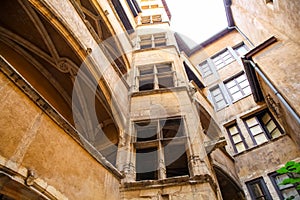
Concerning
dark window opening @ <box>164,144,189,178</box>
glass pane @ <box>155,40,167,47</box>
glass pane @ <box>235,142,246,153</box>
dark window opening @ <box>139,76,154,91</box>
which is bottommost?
dark window opening @ <box>164,144,189,178</box>

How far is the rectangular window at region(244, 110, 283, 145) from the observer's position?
798 centimetres

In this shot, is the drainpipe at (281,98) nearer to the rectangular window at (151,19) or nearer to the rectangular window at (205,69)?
the rectangular window at (205,69)

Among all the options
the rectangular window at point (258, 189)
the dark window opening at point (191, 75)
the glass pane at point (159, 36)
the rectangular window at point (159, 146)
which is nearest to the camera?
the rectangular window at point (159, 146)

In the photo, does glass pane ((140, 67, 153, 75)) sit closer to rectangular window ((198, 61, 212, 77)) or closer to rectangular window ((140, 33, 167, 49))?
rectangular window ((140, 33, 167, 49))

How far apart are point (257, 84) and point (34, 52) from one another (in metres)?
7.37

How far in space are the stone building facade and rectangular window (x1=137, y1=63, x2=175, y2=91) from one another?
2.0 inches

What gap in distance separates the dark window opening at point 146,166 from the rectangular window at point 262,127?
13.8 ft

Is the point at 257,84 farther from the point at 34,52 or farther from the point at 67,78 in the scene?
the point at 34,52

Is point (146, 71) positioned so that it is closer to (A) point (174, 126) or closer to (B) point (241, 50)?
(A) point (174, 126)

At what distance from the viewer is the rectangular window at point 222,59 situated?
12406 mm

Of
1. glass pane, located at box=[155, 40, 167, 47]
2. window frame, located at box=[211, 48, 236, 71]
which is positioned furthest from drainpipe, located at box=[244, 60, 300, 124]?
window frame, located at box=[211, 48, 236, 71]

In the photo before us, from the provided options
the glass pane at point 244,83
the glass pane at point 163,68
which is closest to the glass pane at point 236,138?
the glass pane at point 244,83

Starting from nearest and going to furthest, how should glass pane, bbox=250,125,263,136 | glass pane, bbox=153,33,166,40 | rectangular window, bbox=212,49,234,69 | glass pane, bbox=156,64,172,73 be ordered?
glass pane, bbox=250,125,263,136 < glass pane, bbox=156,64,172,73 < glass pane, bbox=153,33,166,40 < rectangular window, bbox=212,49,234,69

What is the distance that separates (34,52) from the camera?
5.26m
